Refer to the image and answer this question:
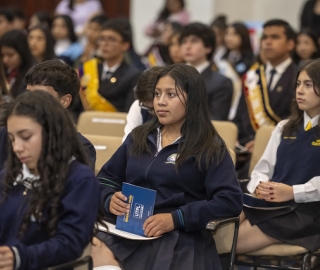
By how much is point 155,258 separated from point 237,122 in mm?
2365

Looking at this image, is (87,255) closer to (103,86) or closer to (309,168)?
(309,168)

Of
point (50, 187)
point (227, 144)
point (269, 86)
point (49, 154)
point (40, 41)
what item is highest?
point (40, 41)

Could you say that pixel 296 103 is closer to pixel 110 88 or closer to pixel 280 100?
pixel 280 100

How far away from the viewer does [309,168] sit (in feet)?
12.0

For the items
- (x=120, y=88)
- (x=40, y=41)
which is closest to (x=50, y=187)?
(x=120, y=88)

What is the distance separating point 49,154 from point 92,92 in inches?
119

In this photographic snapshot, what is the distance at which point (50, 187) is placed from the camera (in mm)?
2443

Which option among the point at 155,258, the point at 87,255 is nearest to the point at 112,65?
the point at 155,258

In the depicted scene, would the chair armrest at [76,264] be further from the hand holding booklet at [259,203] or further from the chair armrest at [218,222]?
the hand holding booklet at [259,203]

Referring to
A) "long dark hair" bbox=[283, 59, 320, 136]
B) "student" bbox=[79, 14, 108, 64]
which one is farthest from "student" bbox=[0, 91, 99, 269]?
"student" bbox=[79, 14, 108, 64]

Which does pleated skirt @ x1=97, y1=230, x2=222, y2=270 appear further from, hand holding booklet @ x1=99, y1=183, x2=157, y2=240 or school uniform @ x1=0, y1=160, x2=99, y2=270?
school uniform @ x1=0, y1=160, x2=99, y2=270

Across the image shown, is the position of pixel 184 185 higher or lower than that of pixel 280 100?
lower

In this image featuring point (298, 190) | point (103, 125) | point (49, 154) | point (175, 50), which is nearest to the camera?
point (49, 154)

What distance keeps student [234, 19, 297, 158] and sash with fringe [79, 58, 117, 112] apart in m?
0.90
